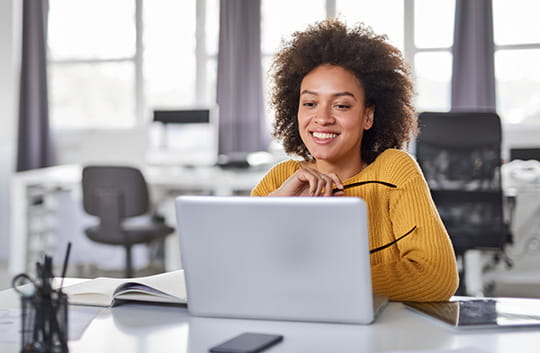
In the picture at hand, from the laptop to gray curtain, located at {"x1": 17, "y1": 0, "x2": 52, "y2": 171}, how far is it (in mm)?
4529

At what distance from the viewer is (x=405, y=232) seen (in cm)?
143

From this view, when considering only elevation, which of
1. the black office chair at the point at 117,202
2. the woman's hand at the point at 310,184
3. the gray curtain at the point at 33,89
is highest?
the gray curtain at the point at 33,89

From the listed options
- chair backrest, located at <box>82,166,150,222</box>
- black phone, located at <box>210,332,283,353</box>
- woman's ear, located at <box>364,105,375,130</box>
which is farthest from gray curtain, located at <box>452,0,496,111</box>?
black phone, located at <box>210,332,283,353</box>

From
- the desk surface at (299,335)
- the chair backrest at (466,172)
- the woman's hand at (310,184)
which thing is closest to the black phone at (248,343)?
the desk surface at (299,335)

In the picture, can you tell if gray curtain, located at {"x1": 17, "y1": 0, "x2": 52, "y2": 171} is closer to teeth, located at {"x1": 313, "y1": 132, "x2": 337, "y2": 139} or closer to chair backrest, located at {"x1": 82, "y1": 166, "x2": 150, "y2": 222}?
chair backrest, located at {"x1": 82, "y1": 166, "x2": 150, "y2": 222}

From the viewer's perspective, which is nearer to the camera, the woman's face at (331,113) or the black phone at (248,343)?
the black phone at (248,343)

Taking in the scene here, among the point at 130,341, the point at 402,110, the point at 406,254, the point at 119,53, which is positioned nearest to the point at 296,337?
the point at 130,341

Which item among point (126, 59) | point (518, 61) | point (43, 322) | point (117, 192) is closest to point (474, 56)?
point (518, 61)

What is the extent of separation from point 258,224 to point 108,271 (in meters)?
3.96

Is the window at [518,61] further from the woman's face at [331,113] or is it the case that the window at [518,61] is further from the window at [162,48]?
the woman's face at [331,113]

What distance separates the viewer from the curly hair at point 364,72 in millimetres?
1627

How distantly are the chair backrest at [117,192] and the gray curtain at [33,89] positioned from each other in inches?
67.5

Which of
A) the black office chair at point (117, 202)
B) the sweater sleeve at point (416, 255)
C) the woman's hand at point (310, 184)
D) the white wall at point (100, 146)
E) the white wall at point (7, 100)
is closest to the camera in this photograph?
the sweater sleeve at point (416, 255)

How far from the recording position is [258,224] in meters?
1.08
